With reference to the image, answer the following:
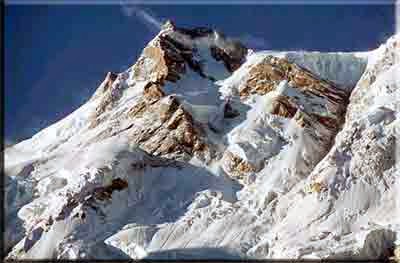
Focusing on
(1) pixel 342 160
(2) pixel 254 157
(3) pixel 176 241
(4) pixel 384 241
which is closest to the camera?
(4) pixel 384 241

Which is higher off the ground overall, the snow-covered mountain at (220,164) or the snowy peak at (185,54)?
the snowy peak at (185,54)

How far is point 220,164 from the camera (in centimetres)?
5256

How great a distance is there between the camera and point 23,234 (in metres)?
46.4

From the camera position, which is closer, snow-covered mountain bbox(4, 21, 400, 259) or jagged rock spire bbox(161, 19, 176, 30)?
snow-covered mountain bbox(4, 21, 400, 259)

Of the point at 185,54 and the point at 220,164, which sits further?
the point at 185,54

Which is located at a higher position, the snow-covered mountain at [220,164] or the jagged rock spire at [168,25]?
the jagged rock spire at [168,25]

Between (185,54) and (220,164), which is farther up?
(185,54)

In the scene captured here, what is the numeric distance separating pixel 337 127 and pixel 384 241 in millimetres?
16924

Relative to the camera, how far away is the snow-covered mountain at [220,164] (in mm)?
43031

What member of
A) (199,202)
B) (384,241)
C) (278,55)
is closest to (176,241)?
(199,202)

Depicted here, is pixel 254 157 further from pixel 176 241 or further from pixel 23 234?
pixel 23 234

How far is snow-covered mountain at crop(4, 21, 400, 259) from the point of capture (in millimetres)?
43031

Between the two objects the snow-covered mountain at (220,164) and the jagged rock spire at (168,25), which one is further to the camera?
the jagged rock spire at (168,25)

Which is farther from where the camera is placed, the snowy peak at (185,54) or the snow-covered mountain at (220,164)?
the snowy peak at (185,54)
